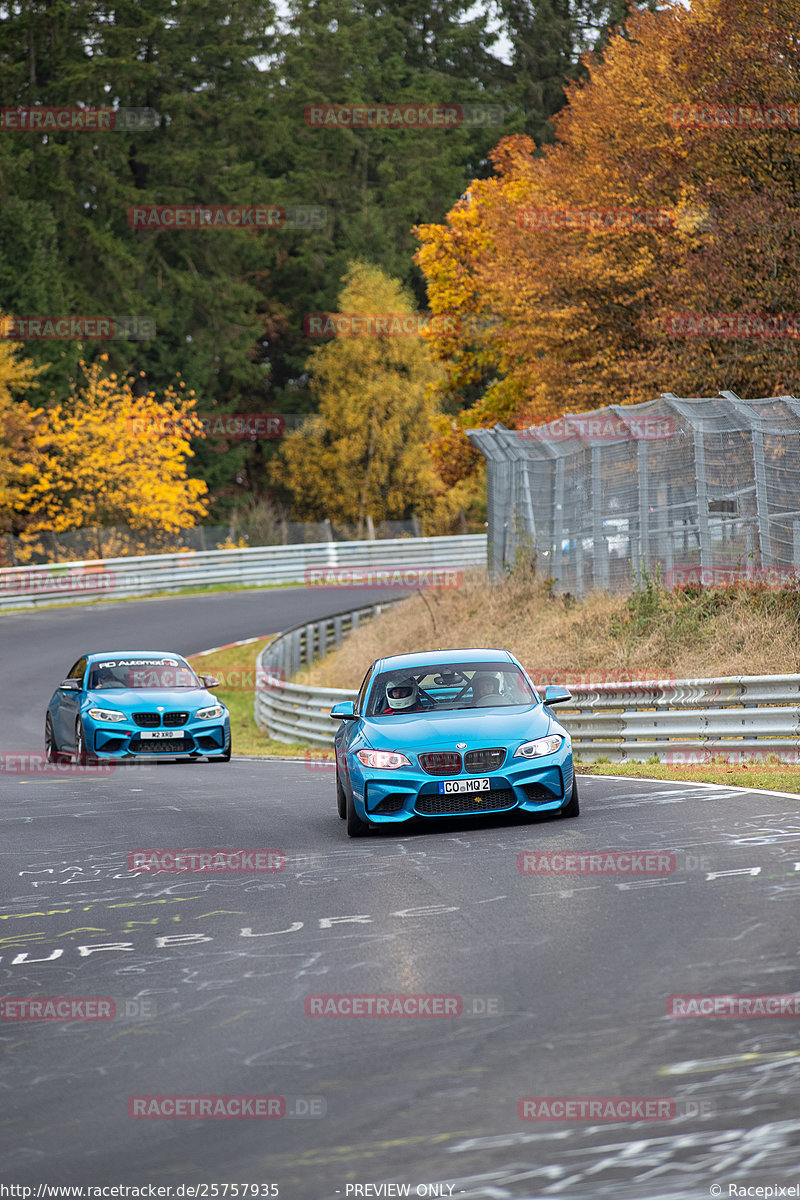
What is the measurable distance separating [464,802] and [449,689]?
1.96 metres

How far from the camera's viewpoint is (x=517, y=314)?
1243 inches

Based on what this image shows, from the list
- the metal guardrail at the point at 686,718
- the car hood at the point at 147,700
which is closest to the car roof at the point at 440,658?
the metal guardrail at the point at 686,718

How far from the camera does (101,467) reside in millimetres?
55562

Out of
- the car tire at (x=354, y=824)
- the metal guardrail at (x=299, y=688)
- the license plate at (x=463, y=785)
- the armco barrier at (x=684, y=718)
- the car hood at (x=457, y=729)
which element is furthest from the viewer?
the metal guardrail at (x=299, y=688)

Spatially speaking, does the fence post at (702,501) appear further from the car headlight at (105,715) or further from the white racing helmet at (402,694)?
the white racing helmet at (402,694)

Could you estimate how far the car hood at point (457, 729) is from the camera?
38.2 ft

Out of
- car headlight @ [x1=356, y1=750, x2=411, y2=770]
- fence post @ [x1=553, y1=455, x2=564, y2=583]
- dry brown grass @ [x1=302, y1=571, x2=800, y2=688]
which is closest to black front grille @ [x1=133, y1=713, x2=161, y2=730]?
dry brown grass @ [x1=302, y1=571, x2=800, y2=688]

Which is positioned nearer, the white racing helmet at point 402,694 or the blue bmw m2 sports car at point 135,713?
the white racing helmet at point 402,694

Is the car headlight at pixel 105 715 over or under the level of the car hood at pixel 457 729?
under

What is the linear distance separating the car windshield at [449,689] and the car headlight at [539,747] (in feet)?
2.91

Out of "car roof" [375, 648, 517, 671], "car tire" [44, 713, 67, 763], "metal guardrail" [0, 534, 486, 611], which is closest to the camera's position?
"car roof" [375, 648, 517, 671]

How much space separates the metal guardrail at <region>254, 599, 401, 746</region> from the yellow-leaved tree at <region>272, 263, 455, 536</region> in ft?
100

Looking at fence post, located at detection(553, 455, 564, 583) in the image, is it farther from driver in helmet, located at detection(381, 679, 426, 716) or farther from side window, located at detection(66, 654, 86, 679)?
driver in helmet, located at detection(381, 679, 426, 716)

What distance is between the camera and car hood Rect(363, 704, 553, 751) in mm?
11648
